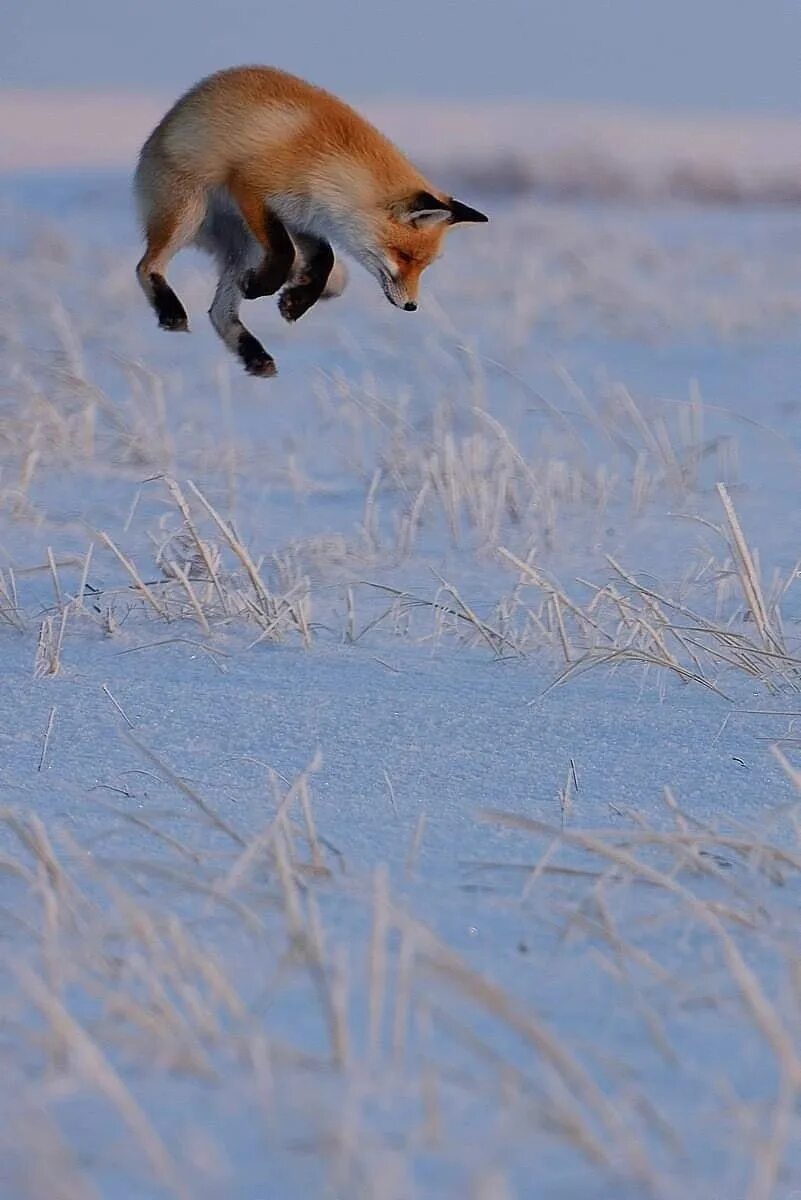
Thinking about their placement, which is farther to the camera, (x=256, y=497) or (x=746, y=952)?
(x=256, y=497)

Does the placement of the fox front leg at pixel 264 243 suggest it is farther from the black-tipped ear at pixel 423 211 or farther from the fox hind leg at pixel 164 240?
the black-tipped ear at pixel 423 211

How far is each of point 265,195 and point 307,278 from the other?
0.24 m

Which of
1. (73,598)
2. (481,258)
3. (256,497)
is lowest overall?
(481,258)

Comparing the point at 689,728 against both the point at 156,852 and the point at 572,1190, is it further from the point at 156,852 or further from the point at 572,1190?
the point at 572,1190

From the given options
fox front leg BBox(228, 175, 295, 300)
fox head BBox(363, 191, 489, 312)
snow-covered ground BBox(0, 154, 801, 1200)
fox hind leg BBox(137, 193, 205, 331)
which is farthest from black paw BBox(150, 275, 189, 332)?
fox head BBox(363, 191, 489, 312)

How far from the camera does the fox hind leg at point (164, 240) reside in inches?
170

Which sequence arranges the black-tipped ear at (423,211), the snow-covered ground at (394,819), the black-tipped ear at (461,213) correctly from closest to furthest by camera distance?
the snow-covered ground at (394,819) < the black-tipped ear at (461,213) < the black-tipped ear at (423,211)

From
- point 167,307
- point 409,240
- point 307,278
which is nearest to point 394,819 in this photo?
point 167,307

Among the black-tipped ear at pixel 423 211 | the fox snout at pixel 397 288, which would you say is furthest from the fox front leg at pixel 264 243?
the fox snout at pixel 397 288

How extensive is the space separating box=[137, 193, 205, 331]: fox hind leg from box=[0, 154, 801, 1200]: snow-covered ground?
68 cm

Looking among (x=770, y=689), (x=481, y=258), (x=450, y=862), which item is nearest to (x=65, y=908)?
(x=450, y=862)

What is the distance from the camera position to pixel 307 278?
4461 millimetres

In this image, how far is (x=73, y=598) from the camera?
3852 millimetres

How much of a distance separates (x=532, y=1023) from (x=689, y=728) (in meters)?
1.65
